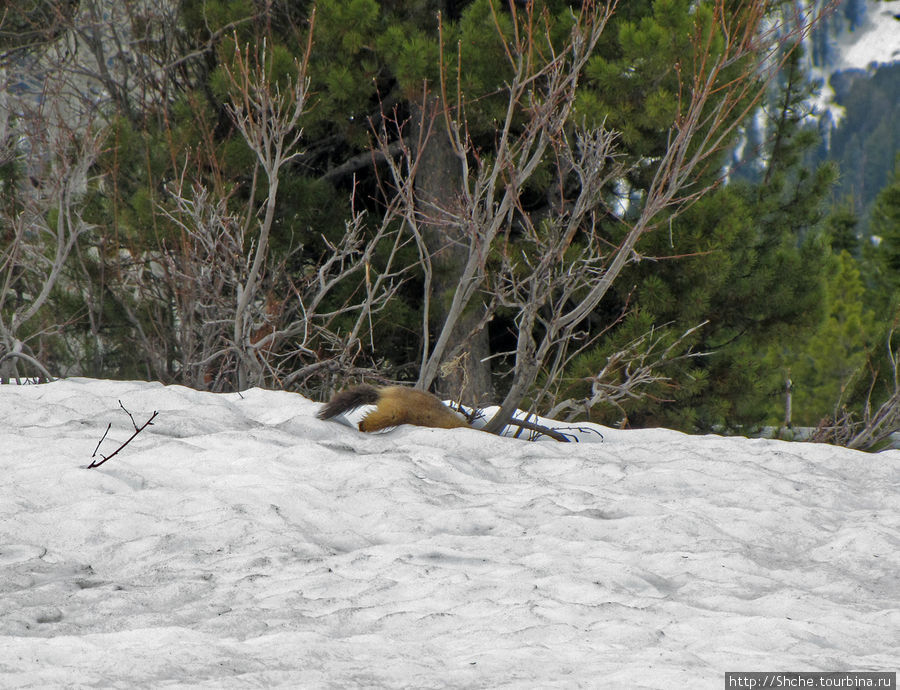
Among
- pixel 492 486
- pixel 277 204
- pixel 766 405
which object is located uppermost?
pixel 277 204

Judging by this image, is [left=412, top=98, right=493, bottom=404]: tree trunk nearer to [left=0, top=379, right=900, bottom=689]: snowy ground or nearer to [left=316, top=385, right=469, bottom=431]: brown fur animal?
[left=316, top=385, right=469, bottom=431]: brown fur animal

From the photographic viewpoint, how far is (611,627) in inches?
83.7

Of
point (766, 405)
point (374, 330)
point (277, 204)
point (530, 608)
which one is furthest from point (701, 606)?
point (766, 405)

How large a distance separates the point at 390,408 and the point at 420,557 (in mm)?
1690

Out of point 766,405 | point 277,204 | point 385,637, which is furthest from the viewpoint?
point 766,405

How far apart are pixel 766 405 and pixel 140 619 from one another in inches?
346

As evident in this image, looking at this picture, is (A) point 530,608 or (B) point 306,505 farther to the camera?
(B) point 306,505

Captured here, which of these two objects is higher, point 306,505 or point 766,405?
point 306,505

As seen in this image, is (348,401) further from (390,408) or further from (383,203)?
(383,203)

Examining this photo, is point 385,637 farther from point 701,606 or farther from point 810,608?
point 810,608

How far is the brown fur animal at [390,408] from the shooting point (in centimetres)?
424

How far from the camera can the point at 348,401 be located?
13.9 ft

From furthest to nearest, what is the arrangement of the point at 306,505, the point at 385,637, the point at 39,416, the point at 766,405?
the point at 766,405, the point at 39,416, the point at 306,505, the point at 385,637

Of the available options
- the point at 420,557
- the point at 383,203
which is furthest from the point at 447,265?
the point at 420,557
